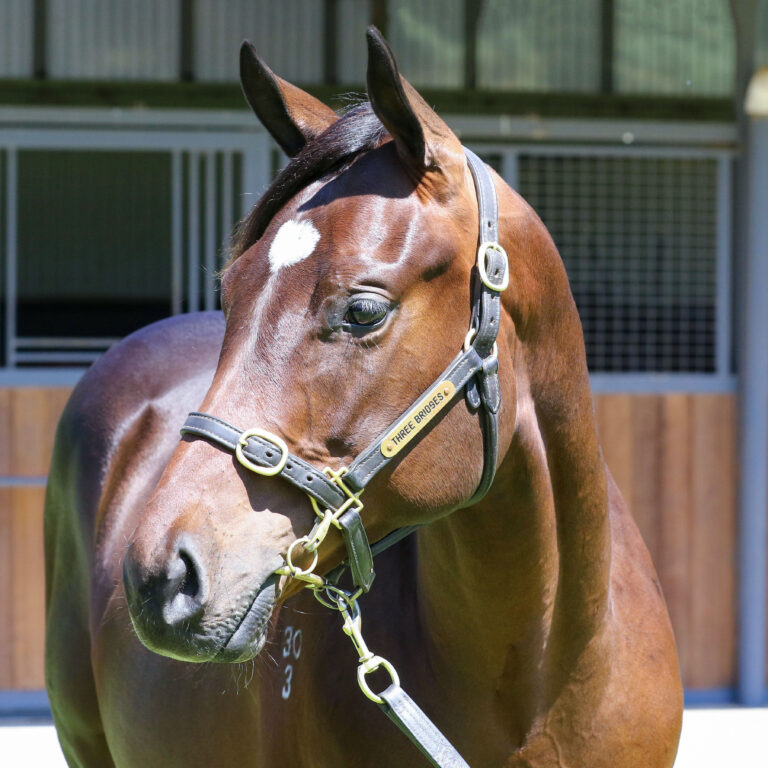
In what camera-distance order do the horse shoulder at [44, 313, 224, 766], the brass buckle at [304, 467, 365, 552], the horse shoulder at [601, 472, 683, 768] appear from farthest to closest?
the horse shoulder at [44, 313, 224, 766] → the horse shoulder at [601, 472, 683, 768] → the brass buckle at [304, 467, 365, 552]

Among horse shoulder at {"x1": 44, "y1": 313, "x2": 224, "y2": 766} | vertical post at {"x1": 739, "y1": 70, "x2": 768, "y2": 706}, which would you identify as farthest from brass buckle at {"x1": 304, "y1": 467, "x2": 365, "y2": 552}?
vertical post at {"x1": 739, "y1": 70, "x2": 768, "y2": 706}

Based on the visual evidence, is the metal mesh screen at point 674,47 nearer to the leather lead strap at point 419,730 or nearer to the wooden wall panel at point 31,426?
the wooden wall panel at point 31,426

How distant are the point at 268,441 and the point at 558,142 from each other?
4.23m

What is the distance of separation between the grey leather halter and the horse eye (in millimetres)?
128

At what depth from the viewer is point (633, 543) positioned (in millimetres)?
2004

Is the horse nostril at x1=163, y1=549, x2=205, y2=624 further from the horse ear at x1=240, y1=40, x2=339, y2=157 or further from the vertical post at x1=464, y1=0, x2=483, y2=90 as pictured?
the vertical post at x1=464, y1=0, x2=483, y2=90

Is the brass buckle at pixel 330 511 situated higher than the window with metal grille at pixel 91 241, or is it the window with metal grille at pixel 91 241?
the window with metal grille at pixel 91 241

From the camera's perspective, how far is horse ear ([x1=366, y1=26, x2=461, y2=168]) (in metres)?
1.38

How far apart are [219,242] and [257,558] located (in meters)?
4.65

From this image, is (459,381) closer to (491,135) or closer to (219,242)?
(491,135)

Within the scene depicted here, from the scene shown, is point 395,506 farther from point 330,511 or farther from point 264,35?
point 264,35

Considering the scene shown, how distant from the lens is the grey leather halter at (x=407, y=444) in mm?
1332

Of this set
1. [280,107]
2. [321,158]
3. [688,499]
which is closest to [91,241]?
[688,499]

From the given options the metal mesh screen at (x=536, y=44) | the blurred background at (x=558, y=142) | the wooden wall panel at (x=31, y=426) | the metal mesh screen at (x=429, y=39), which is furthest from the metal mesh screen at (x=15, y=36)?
the metal mesh screen at (x=536, y=44)
